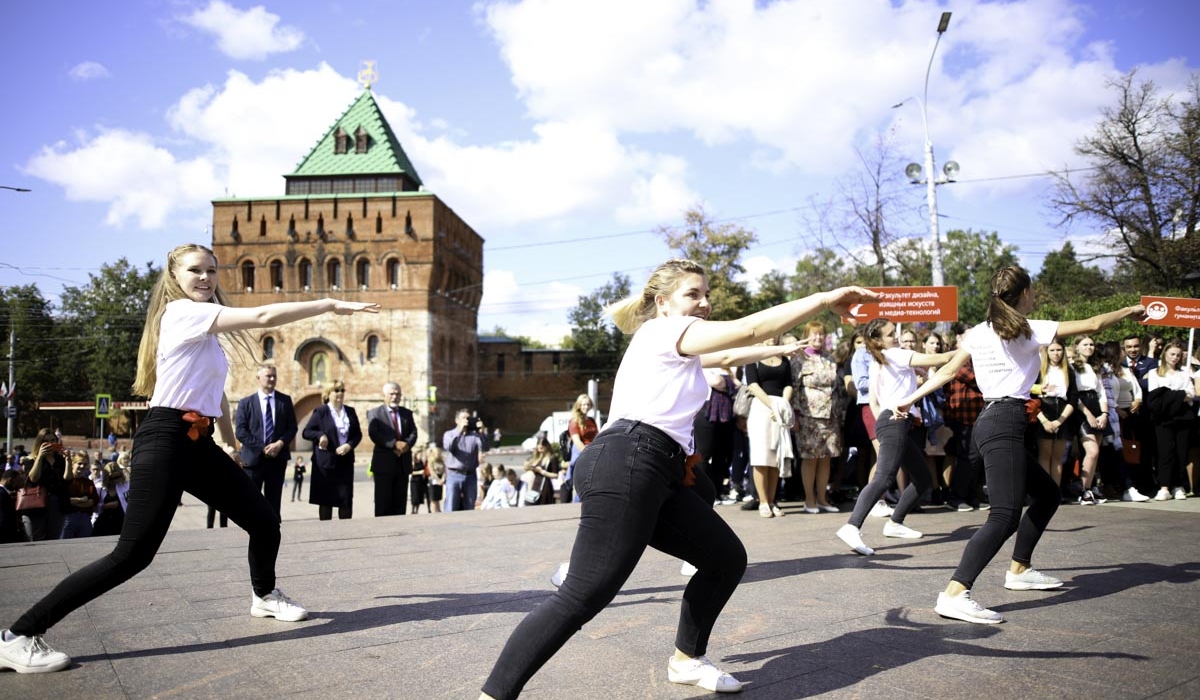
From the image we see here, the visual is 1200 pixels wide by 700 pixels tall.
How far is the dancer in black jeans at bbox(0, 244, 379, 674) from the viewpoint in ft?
13.7

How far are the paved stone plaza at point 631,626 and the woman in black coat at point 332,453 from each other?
8.03ft

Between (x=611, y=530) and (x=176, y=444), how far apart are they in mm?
2527

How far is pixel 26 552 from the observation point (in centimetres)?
778

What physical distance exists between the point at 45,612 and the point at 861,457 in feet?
30.7

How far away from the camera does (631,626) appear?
493cm

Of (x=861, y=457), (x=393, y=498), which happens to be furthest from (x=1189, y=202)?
(x=393, y=498)

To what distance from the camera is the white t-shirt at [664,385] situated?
3.40m

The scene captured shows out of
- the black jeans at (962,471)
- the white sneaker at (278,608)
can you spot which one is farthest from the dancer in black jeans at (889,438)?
the white sneaker at (278,608)

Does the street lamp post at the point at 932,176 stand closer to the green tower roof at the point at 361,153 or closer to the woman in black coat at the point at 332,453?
the woman in black coat at the point at 332,453

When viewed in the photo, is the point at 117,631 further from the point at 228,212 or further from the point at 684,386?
the point at 228,212

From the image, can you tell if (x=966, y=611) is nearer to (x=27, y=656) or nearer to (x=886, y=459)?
(x=886, y=459)

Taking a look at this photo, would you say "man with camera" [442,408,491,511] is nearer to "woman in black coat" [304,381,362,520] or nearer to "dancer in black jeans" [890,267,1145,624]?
"woman in black coat" [304,381,362,520]

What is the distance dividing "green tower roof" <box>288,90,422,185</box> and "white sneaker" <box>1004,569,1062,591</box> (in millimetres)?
61644

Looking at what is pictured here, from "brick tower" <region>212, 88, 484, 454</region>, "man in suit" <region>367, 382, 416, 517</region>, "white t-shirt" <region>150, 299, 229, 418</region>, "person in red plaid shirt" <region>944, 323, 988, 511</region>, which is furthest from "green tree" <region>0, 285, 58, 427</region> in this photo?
"white t-shirt" <region>150, 299, 229, 418</region>
